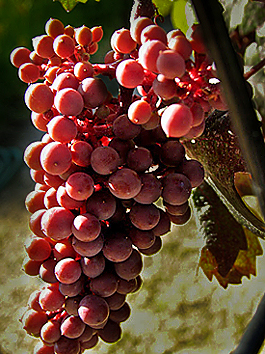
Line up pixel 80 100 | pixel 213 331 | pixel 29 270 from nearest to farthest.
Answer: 1. pixel 80 100
2. pixel 29 270
3. pixel 213 331

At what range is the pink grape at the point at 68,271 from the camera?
37 cm

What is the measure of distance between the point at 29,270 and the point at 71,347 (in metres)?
0.11

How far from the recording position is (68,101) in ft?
1.01

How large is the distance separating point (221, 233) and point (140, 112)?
0.32 meters

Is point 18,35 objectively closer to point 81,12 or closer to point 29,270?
point 81,12

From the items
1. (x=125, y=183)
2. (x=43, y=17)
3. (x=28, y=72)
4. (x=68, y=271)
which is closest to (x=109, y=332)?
(x=68, y=271)

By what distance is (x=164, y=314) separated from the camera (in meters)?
0.55

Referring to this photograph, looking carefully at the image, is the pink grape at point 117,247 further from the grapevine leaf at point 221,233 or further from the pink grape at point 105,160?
the grapevine leaf at point 221,233

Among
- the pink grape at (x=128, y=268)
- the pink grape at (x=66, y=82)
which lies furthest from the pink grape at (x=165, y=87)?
the pink grape at (x=128, y=268)

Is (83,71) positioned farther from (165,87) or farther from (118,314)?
(118,314)

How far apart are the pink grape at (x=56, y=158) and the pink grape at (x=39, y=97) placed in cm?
4

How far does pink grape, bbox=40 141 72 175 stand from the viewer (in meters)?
0.32

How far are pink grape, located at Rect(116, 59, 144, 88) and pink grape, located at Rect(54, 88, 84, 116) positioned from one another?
5cm

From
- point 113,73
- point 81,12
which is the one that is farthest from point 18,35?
point 113,73
